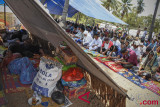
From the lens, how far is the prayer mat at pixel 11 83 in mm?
2274

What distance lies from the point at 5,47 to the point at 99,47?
4.22m

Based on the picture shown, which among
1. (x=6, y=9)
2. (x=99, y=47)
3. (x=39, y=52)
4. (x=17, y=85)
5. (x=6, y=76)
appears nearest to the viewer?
(x=17, y=85)

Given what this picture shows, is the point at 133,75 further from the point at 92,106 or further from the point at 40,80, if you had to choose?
the point at 40,80

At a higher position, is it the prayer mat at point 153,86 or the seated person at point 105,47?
the seated person at point 105,47

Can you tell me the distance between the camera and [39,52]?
392 cm

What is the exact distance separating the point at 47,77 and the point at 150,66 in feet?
11.2

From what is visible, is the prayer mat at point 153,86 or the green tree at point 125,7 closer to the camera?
the prayer mat at point 153,86

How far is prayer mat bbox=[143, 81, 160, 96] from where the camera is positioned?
10.3 ft


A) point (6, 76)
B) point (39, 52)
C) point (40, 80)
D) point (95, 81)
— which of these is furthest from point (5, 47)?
point (95, 81)

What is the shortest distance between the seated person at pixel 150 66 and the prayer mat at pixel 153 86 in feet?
0.71

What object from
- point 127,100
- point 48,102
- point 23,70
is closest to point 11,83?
point 23,70

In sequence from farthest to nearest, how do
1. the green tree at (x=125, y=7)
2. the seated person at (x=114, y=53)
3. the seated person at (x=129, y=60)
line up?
the green tree at (x=125, y=7)
the seated person at (x=114, y=53)
the seated person at (x=129, y=60)

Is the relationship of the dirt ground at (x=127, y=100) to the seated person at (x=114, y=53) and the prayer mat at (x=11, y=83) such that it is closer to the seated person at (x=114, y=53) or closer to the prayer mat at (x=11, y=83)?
the prayer mat at (x=11, y=83)

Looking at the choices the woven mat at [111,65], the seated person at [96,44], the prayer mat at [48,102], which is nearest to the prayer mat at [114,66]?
the woven mat at [111,65]
